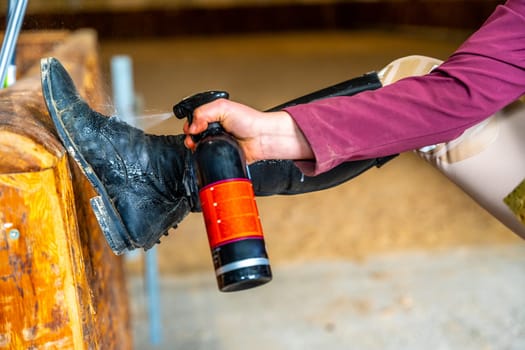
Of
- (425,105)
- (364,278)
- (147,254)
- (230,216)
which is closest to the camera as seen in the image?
(230,216)

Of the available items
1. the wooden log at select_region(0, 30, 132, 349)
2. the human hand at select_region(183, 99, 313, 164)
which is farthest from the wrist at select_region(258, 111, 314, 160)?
the wooden log at select_region(0, 30, 132, 349)

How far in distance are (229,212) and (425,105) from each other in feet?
0.89

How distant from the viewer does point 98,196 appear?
86 cm

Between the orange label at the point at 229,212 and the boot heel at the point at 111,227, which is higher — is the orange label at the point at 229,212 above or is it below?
below

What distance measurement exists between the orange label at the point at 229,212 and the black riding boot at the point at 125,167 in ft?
0.52

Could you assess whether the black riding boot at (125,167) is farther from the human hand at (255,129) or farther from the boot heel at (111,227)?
the human hand at (255,129)

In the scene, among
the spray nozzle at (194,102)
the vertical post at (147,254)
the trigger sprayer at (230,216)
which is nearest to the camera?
the trigger sprayer at (230,216)

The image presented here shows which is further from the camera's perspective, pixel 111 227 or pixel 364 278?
pixel 364 278

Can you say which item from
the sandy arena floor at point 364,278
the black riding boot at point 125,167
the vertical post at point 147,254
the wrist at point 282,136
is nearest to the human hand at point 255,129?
the wrist at point 282,136

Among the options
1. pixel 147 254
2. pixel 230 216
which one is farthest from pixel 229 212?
pixel 147 254

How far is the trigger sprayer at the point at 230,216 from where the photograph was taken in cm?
70

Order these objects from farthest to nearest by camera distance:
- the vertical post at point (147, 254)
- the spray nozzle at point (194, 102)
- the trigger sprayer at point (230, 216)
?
the vertical post at point (147, 254) → the spray nozzle at point (194, 102) → the trigger sprayer at point (230, 216)

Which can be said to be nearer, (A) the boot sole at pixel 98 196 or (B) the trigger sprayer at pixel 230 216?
(B) the trigger sprayer at pixel 230 216

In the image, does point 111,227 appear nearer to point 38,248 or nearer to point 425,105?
point 38,248
